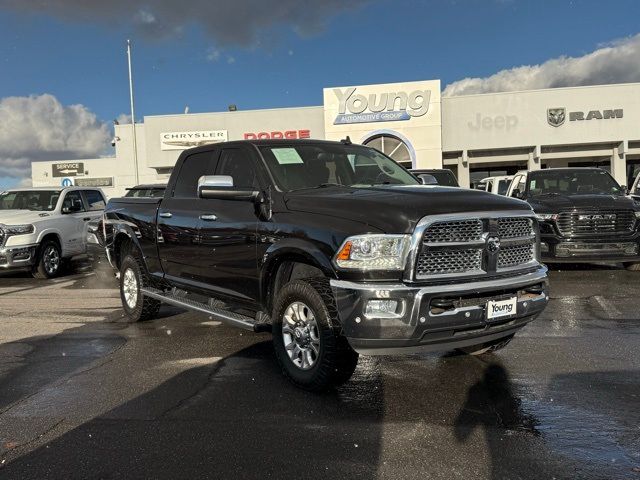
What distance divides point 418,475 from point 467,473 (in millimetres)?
267

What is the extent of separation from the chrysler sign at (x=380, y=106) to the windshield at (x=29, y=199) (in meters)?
17.6

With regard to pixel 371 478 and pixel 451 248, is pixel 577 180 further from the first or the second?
pixel 371 478

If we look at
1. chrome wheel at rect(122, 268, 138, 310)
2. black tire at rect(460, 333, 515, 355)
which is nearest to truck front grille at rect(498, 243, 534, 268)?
black tire at rect(460, 333, 515, 355)

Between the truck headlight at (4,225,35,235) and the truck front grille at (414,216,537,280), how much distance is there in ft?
33.0

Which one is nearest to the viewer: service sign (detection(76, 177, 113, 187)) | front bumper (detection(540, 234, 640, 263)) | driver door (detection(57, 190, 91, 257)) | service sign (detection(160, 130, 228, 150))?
front bumper (detection(540, 234, 640, 263))

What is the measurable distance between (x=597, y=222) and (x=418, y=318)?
6.77 m

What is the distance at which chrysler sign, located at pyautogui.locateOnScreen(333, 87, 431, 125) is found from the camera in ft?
89.2

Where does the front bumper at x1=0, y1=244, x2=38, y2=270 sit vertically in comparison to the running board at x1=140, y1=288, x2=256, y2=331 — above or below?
above

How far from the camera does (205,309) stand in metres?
5.28

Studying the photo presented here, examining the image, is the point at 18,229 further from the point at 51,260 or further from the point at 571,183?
the point at 571,183

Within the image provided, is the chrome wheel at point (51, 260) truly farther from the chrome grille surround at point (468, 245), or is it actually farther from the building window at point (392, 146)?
the building window at point (392, 146)

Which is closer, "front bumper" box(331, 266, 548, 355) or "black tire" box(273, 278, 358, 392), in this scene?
"front bumper" box(331, 266, 548, 355)

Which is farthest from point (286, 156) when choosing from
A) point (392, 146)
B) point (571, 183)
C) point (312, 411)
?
point (392, 146)

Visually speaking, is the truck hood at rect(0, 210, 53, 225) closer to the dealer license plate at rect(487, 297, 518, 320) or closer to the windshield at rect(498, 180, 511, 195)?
the dealer license plate at rect(487, 297, 518, 320)
